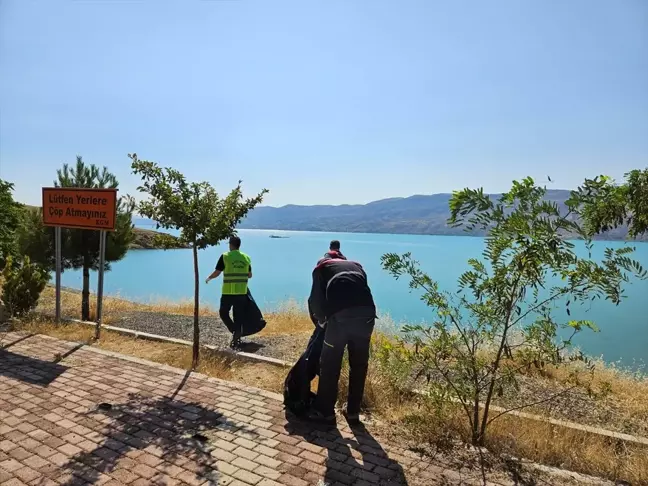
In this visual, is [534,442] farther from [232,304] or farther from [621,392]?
[232,304]

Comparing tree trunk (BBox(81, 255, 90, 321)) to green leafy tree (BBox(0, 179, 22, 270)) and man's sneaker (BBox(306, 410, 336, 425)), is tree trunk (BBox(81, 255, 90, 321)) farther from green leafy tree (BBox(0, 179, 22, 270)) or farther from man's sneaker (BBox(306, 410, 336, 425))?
man's sneaker (BBox(306, 410, 336, 425))

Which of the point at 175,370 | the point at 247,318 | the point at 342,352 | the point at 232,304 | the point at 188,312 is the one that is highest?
the point at 342,352

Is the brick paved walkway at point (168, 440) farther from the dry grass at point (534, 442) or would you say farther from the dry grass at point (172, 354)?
the dry grass at point (172, 354)

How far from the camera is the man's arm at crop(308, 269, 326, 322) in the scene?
473cm

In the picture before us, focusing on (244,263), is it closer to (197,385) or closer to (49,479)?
(197,385)

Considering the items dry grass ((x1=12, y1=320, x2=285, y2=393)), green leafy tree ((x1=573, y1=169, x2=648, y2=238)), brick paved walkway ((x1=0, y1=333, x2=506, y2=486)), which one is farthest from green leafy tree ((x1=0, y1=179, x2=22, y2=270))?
green leafy tree ((x1=573, y1=169, x2=648, y2=238))

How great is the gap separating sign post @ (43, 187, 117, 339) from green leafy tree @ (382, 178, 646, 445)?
5707mm

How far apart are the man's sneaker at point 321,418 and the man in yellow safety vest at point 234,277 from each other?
4135 millimetres

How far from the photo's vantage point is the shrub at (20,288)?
9328 millimetres

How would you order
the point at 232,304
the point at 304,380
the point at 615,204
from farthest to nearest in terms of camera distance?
1. the point at 232,304
2. the point at 304,380
3. the point at 615,204

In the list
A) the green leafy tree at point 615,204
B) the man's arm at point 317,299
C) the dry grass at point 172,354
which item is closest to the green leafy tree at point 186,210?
the dry grass at point 172,354

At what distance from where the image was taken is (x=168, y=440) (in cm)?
414

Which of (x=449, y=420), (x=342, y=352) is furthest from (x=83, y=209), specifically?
(x=449, y=420)

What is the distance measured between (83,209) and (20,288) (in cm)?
266
